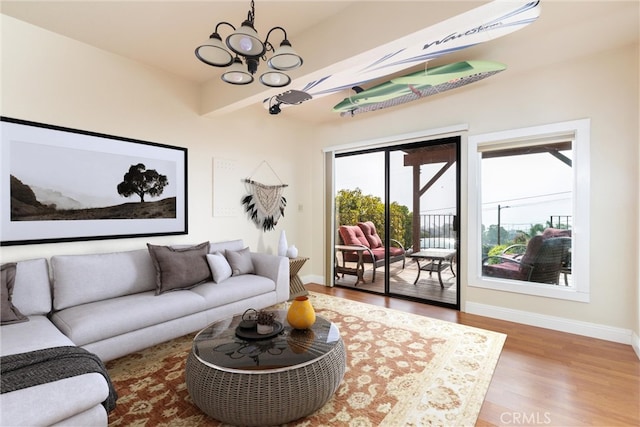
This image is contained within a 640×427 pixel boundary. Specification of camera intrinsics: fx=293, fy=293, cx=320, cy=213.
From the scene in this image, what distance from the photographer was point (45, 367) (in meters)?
1.43

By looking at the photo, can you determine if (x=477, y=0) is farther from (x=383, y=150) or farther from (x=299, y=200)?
(x=299, y=200)

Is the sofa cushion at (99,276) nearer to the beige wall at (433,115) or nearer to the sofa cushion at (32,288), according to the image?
the sofa cushion at (32,288)

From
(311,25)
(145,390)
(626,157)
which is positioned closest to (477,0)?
(311,25)

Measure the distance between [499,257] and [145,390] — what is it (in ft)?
12.4

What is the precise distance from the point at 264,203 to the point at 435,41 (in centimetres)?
299

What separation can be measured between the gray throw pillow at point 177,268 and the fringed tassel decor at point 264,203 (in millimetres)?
1352

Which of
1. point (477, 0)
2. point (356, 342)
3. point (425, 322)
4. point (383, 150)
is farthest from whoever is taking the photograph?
point (383, 150)

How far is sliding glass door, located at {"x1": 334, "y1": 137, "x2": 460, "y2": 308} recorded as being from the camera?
3.94 m

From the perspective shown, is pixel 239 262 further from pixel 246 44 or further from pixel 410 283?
pixel 410 283

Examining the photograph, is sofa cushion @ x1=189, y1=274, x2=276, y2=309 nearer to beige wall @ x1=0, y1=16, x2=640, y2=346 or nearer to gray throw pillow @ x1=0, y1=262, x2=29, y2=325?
beige wall @ x1=0, y1=16, x2=640, y2=346

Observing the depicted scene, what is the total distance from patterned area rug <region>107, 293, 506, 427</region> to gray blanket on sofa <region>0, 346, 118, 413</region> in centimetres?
43

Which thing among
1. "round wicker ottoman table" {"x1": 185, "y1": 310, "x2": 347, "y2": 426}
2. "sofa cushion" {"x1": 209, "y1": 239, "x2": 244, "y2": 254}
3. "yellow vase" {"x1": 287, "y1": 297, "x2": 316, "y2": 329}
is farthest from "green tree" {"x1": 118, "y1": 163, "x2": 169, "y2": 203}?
"yellow vase" {"x1": 287, "y1": 297, "x2": 316, "y2": 329}

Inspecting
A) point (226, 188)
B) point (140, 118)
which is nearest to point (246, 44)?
point (140, 118)

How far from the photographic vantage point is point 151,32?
8.73 feet
